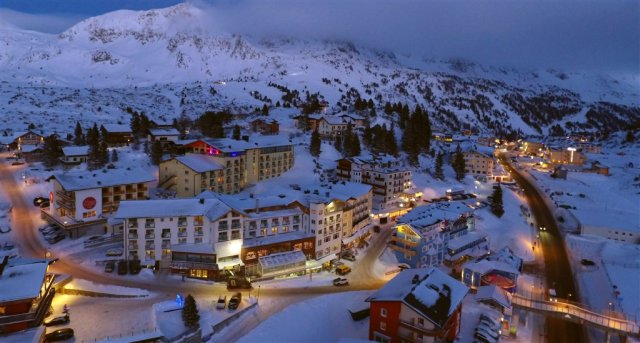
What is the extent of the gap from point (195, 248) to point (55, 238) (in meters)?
20.4

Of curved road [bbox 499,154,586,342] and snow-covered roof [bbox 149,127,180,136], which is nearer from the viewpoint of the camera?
curved road [bbox 499,154,586,342]

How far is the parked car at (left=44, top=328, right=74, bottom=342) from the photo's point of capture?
33312 millimetres

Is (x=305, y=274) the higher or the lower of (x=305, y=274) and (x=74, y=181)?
the lower

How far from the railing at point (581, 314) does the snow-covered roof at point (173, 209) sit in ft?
114

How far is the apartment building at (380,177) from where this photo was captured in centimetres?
8138

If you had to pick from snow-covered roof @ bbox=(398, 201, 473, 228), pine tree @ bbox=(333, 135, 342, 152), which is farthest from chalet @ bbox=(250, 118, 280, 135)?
snow-covered roof @ bbox=(398, 201, 473, 228)

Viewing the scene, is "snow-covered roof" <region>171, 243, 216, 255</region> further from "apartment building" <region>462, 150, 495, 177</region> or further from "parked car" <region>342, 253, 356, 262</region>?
"apartment building" <region>462, 150, 495, 177</region>

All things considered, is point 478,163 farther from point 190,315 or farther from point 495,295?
point 190,315

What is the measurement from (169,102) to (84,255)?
11825cm

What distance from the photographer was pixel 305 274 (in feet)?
172

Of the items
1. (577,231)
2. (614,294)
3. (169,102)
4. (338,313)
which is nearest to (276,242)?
(338,313)

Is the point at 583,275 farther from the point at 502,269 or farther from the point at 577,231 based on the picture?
the point at 577,231

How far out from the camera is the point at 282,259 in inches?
2035

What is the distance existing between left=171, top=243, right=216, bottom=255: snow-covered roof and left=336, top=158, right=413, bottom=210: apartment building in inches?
1524
